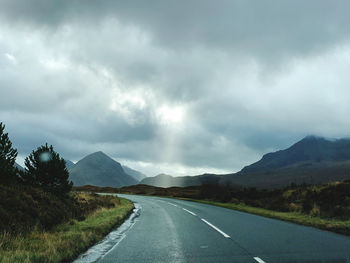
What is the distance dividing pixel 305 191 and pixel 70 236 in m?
24.7

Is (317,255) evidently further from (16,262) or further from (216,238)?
(16,262)

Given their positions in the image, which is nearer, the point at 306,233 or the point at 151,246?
the point at 151,246

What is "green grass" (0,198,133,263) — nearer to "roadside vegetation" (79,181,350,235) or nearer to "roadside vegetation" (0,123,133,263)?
"roadside vegetation" (0,123,133,263)

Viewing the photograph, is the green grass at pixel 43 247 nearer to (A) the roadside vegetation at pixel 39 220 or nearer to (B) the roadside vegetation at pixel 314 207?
(A) the roadside vegetation at pixel 39 220

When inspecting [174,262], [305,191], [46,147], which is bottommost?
[174,262]

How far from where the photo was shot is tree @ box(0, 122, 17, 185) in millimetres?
17109

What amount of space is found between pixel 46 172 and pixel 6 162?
669 cm

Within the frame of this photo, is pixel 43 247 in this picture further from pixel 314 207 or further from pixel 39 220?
pixel 314 207

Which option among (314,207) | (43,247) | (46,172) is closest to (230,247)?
(43,247)

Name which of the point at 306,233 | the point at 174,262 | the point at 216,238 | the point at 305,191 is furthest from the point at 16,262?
the point at 305,191

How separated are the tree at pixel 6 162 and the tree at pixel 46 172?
4931 millimetres

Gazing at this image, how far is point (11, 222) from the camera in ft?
35.8

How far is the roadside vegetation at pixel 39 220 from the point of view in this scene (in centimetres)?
773

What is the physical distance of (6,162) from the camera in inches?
690
